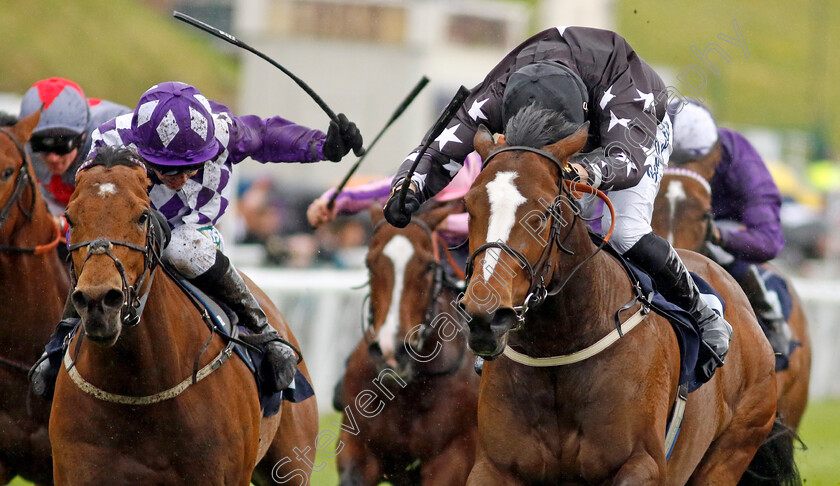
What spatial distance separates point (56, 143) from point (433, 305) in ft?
6.61

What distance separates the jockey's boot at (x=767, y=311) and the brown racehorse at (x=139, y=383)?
3423mm

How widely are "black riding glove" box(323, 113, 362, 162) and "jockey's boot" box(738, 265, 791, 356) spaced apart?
2.88 m

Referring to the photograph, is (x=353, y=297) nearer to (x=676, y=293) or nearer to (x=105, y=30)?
(x=676, y=293)

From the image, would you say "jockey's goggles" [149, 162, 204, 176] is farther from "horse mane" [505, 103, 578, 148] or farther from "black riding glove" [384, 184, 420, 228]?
"horse mane" [505, 103, 578, 148]

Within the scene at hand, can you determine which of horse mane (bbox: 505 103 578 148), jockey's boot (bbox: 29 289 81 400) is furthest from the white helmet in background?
jockey's boot (bbox: 29 289 81 400)

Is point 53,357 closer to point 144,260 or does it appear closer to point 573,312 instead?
point 144,260

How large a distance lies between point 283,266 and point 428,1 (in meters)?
11.7

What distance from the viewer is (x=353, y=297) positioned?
10789mm

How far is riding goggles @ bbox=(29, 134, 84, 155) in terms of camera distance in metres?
5.58

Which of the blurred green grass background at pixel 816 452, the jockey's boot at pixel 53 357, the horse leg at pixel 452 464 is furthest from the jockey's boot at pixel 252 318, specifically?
the blurred green grass background at pixel 816 452

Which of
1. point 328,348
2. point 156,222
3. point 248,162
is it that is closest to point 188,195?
point 156,222

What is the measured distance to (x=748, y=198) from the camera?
21.6 ft

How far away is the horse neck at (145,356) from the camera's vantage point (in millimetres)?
3916

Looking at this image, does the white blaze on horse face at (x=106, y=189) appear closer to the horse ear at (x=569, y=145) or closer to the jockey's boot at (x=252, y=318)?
the jockey's boot at (x=252, y=318)
